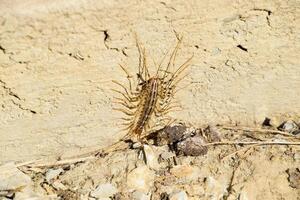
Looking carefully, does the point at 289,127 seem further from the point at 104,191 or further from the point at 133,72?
the point at 104,191

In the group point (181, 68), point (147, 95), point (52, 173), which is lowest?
point (52, 173)

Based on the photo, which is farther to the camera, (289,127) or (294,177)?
(289,127)

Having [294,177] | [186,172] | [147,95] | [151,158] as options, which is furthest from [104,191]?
[294,177]

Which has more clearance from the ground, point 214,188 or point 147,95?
point 147,95

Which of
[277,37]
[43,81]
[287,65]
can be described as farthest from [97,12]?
[287,65]

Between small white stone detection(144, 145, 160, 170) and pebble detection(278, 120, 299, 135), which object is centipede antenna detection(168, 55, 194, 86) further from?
pebble detection(278, 120, 299, 135)

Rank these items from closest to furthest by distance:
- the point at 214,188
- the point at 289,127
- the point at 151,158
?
the point at 214,188
the point at 151,158
the point at 289,127

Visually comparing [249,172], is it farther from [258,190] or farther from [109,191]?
[109,191]
